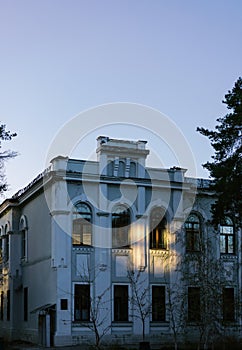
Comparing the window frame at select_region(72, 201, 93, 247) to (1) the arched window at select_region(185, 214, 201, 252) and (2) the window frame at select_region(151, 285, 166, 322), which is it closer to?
(2) the window frame at select_region(151, 285, 166, 322)

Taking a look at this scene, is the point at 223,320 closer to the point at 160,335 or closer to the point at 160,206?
the point at 160,335

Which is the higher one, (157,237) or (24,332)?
(157,237)

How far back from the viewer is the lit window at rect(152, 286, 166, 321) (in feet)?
121

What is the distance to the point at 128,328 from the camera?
35.9 metres

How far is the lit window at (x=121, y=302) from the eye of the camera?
118ft

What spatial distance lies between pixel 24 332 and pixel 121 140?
44.0 feet

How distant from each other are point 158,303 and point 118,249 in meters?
3.95

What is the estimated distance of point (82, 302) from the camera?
35.5 metres

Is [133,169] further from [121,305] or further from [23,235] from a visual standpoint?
[23,235]

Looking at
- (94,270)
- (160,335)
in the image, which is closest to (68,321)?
(94,270)

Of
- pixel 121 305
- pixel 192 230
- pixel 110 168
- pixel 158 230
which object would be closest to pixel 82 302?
pixel 121 305

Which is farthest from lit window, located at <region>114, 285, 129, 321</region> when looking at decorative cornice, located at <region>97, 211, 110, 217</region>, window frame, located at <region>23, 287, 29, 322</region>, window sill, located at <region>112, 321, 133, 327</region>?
window frame, located at <region>23, 287, 29, 322</region>

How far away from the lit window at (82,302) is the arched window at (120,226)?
9.71 ft

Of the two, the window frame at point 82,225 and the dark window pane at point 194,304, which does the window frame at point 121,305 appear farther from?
the dark window pane at point 194,304
